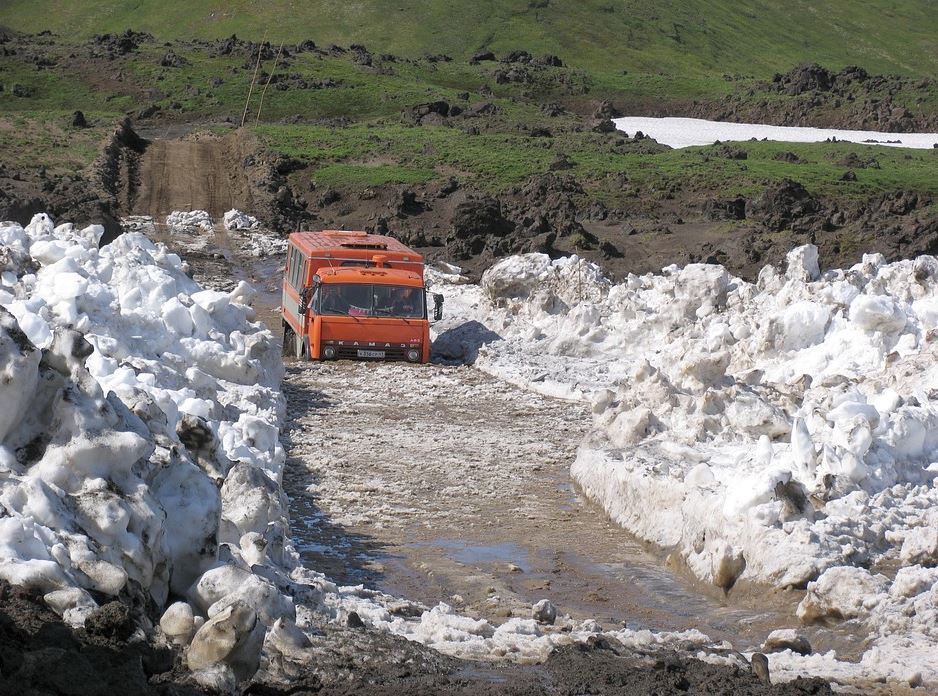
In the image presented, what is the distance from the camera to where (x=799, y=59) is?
10812cm

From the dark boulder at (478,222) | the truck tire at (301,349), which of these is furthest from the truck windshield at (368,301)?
the dark boulder at (478,222)

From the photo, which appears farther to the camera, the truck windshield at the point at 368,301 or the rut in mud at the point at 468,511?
the truck windshield at the point at 368,301

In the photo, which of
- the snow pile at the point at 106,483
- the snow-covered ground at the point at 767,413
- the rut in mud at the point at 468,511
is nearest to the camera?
the snow pile at the point at 106,483

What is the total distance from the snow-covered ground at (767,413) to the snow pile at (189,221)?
15.3 m

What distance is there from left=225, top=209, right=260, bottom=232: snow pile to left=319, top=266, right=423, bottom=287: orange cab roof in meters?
17.0

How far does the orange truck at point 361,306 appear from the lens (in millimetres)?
23891

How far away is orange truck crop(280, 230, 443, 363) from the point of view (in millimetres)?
23891

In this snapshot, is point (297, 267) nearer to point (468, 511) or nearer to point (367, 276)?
point (367, 276)

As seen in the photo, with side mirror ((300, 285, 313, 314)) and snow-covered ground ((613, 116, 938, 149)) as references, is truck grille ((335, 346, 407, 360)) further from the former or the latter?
snow-covered ground ((613, 116, 938, 149))

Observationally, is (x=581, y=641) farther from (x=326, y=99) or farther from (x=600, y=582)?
(x=326, y=99)

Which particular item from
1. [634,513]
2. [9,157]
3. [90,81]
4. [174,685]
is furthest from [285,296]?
[90,81]

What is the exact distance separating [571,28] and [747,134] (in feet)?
128

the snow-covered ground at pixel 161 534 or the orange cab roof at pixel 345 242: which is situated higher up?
the snow-covered ground at pixel 161 534

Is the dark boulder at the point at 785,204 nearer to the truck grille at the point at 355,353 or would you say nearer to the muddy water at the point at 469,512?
the truck grille at the point at 355,353
